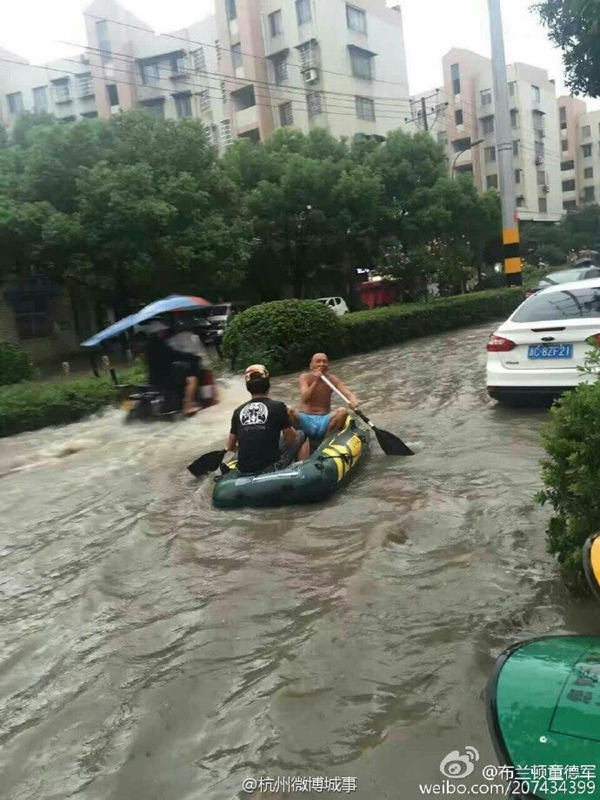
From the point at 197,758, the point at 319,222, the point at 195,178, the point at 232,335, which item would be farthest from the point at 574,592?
the point at 319,222

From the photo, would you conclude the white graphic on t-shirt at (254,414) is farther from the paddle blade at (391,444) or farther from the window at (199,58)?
the window at (199,58)

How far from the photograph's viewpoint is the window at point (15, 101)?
156ft

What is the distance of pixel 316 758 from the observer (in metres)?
2.86

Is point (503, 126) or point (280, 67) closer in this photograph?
point (503, 126)

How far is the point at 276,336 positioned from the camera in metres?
14.5

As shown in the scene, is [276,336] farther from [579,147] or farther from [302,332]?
[579,147]

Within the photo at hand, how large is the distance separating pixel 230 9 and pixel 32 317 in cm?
2431

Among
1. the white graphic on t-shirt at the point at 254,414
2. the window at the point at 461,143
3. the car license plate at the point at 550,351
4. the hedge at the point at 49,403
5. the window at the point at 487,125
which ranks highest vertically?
the window at the point at 487,125

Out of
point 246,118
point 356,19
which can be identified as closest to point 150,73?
point 246,118

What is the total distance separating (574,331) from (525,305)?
2.99ft

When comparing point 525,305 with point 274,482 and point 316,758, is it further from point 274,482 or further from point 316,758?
point 316,758

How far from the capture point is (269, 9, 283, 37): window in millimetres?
38688

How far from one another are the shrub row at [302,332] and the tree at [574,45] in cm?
650

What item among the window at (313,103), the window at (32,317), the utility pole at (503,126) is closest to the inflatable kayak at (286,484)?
the utility pole at (503,126)
